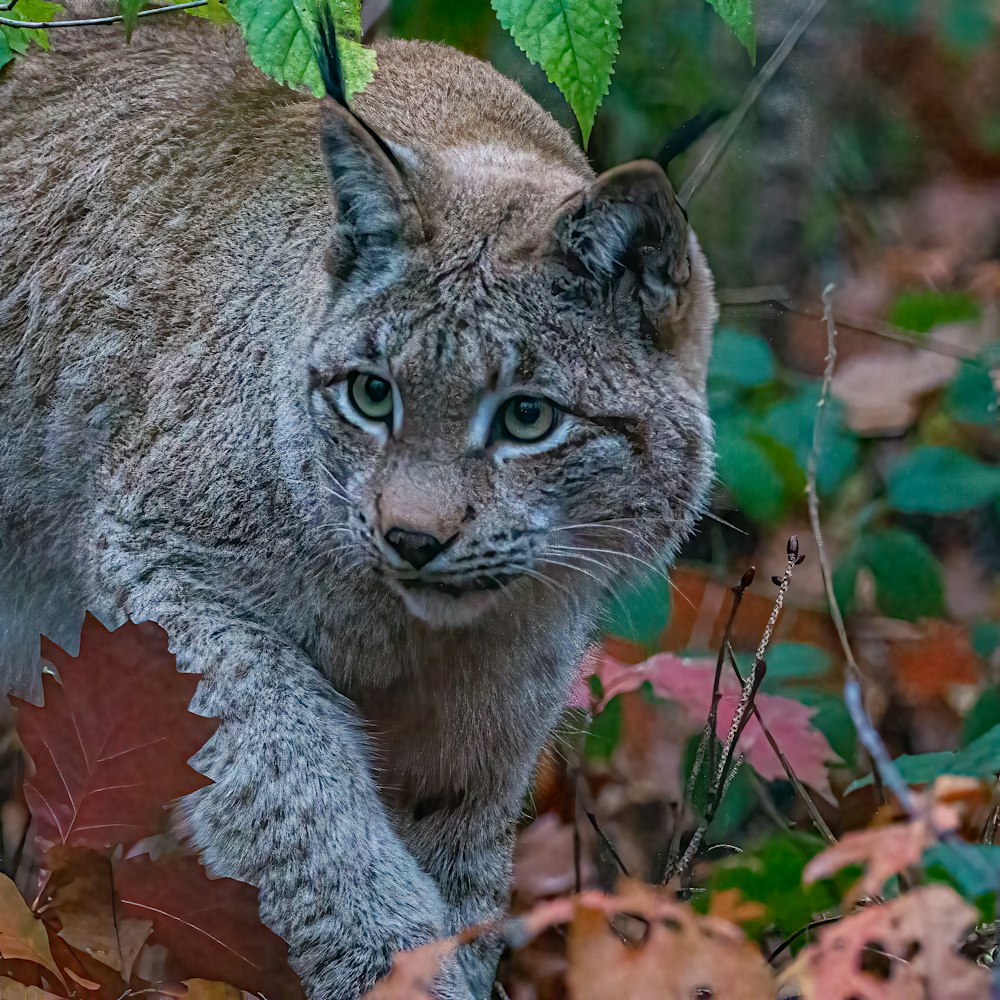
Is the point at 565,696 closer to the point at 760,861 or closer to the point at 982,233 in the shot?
the point at 760,861

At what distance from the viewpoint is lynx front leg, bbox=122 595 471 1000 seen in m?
2.63

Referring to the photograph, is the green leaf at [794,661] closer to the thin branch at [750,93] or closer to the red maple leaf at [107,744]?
the thin branch at [750,93]

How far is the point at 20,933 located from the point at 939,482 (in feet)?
9.08

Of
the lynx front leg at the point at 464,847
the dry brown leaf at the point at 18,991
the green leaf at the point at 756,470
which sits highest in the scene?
the dry brown leaf at the point at 18,991

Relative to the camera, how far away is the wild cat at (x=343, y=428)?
8.48ft

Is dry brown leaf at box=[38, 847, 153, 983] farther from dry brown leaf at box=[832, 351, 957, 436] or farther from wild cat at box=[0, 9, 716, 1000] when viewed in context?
dry brown leaf at box=[832, 351, 957, 436]

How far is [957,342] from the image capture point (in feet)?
14.5

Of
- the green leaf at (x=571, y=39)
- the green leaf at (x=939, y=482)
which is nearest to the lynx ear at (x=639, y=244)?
the green leaf at (x=571, y=39)

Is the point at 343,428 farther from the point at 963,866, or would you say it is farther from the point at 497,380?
the point at 963,866

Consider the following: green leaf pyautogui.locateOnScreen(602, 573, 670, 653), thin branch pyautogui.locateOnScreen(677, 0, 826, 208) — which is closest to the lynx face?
green leaf pyautogui.locateOnScreen(602, 573, 670, 653)

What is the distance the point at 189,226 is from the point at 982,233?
3.23m

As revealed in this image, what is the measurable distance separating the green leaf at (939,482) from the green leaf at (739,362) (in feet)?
1.65

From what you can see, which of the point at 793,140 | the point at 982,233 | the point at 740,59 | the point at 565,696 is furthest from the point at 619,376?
the point at 982,233

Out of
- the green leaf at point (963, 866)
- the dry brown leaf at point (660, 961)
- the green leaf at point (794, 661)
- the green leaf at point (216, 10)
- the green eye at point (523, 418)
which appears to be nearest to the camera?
the dry brown leaf at point (660, 961)
